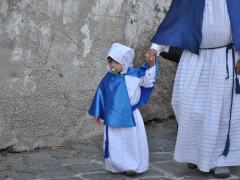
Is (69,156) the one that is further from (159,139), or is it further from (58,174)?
(159,139)

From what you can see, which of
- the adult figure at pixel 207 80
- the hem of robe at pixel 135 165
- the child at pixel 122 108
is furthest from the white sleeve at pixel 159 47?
the hem of robe at pixel 135 165

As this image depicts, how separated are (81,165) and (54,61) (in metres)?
1.07

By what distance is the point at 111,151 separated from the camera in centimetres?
540

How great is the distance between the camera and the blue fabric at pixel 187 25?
5.16 metres

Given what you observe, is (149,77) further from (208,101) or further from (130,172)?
(130,172)

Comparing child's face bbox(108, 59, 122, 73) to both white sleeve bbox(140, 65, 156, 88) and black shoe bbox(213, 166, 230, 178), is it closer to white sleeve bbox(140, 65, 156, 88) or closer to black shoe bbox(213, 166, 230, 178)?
white sleeve bbox(140, 65, 156, 88)

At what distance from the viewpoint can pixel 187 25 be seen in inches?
211

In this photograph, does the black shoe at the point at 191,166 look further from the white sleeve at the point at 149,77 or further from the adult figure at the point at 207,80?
the white sleeve at the point at 149,77

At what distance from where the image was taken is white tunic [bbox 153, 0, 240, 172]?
17.2 feet

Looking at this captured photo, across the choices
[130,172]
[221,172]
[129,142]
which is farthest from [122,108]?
[221,172]

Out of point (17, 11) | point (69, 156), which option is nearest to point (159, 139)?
point (69, 156)

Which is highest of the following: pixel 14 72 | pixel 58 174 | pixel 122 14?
pixel 122 14

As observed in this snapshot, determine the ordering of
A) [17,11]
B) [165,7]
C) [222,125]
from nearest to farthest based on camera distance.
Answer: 1. [222,125]
2. [17,11]
3. [165,7]

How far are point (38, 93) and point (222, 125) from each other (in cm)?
186
